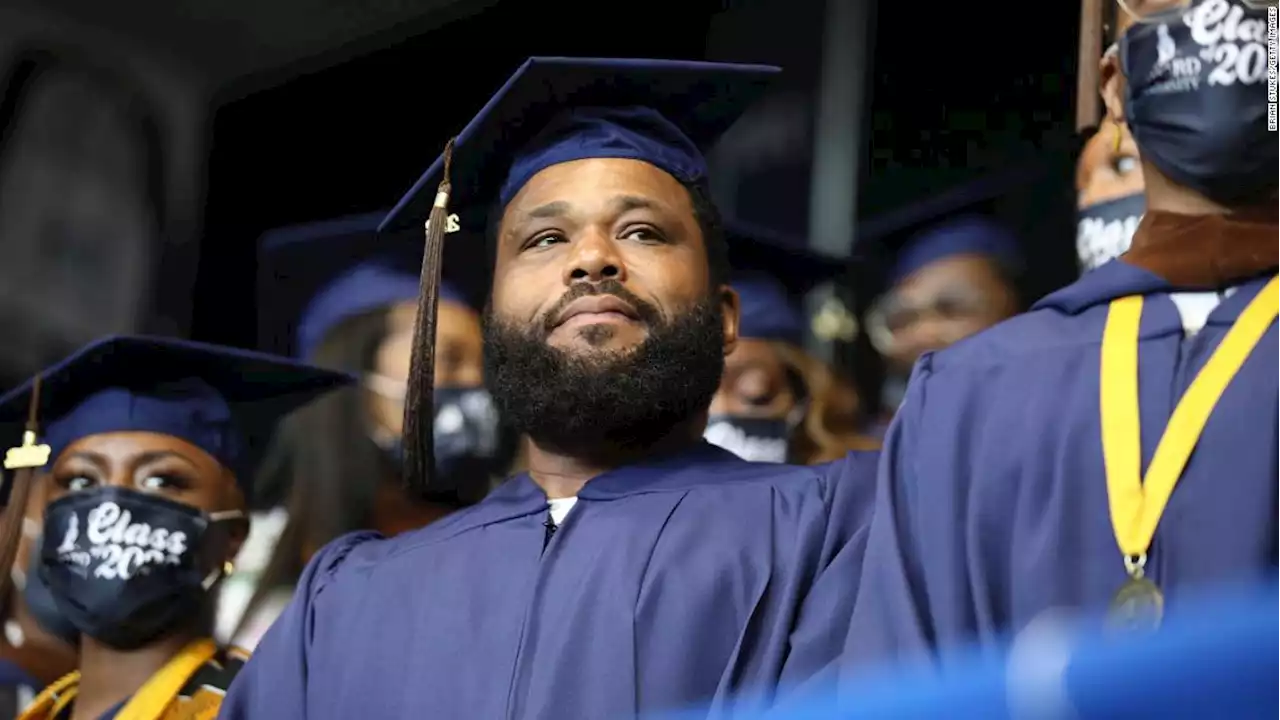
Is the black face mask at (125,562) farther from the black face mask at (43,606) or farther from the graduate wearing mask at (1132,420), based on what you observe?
the graduate wearing mask at (1132,420)

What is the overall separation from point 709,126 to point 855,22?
1.12ft

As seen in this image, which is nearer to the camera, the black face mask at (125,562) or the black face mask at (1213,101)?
the black face mask at (1213,101)

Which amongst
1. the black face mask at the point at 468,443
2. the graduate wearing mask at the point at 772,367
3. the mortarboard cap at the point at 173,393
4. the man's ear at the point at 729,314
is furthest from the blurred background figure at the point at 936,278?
the mortarboard cap at the point at 173,393

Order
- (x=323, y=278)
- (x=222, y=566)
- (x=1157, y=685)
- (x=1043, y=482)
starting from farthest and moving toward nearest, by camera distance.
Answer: (x=323, y=278)
(x=222, y=566)
(x=1043, y=482)
(x=1157, y=685)

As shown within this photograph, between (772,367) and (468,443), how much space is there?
1.72ft

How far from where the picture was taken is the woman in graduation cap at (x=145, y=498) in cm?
239

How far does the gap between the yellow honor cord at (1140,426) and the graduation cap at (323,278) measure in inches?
53.0

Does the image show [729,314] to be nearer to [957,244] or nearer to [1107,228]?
[957,244]

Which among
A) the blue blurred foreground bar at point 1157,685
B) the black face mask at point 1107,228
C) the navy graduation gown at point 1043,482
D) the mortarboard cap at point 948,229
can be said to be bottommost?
the blue blurred foreground bar at point 1157,685

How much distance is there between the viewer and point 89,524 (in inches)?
94.0

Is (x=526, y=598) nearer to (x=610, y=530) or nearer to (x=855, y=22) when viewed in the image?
(x=610, y=530)

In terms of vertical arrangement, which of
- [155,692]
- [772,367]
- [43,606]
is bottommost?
[155,692]

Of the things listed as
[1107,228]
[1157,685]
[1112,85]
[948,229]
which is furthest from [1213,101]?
[1157,685]

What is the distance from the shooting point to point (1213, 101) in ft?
5.28
